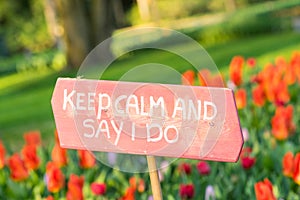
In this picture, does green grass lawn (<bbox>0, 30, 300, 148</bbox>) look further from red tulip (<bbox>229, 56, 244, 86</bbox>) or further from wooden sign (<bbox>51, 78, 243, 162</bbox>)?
wooden sign (<bbox>51, 78, 243, 162</bbox>)

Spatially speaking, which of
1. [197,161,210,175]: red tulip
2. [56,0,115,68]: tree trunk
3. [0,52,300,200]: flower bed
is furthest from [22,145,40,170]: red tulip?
[56,0,115,68]: tree trunk

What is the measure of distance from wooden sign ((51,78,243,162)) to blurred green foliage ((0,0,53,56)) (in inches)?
1556

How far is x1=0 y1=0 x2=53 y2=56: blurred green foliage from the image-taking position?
41.9 m

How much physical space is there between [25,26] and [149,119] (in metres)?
40.1

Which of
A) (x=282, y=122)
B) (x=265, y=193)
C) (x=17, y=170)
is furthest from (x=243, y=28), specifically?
(x=265, y=193)

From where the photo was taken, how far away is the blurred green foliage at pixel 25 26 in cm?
4188

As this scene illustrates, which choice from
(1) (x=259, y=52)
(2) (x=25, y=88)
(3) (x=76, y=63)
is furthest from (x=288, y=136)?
(3) (x=76, y=63)

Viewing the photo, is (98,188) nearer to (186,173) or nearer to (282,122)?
(186,173)

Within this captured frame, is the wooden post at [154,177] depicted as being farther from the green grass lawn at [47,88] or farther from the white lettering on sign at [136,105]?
the green grass lawn at [47,88]

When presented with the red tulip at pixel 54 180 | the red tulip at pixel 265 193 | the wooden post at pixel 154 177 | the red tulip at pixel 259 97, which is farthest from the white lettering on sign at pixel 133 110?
the red tulip at pixel 259 97

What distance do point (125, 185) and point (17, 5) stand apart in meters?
39.3

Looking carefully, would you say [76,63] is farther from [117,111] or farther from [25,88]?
[117,111]

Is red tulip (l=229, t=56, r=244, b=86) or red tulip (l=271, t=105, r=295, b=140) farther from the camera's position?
red tulip (l=229, t=56, r=244, b=86)

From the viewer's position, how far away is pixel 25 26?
41.8m
